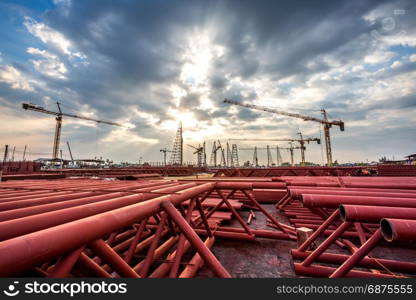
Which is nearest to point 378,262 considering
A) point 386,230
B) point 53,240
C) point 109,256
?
point 386,230

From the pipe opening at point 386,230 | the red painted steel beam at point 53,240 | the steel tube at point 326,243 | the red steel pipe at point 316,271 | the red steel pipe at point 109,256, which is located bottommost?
the red steel pipe at point 316,271

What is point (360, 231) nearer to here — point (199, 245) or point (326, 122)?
point (199, 245)

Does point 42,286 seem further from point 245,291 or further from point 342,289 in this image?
point 342,289

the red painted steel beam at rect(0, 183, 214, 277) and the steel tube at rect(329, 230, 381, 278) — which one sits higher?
the red painted steel beam at rect(0, 183, 214, 277)

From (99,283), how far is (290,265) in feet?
12.0

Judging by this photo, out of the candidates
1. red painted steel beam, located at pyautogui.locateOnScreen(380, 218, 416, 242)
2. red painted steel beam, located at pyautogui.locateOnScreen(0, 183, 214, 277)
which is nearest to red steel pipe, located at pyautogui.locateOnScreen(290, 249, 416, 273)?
red painted steel beam, located at pyautogui.locateOnScreen(380, 218, 416, 242)

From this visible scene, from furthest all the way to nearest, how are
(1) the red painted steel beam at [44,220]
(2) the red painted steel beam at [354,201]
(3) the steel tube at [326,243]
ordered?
(3) the steel tube at [326,243]
(2) the red painted steel beam at [354,201]
(1) the red painted steel beam at [44,220]

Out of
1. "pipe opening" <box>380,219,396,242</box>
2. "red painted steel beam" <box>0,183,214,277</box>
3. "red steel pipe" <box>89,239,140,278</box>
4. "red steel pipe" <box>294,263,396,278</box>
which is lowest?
"red steel pipe" <box>294,263,396,278</box>

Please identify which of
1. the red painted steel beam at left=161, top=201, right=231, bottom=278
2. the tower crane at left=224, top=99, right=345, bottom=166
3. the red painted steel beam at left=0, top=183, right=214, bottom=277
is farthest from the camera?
the tower crane at left=224, top=99, right=345, bottom=166

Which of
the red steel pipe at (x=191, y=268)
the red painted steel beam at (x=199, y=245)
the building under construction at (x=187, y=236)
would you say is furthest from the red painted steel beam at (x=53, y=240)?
the red steel pipe at (x=191, y=268)

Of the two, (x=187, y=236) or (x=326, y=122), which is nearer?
(x=187, y=236)

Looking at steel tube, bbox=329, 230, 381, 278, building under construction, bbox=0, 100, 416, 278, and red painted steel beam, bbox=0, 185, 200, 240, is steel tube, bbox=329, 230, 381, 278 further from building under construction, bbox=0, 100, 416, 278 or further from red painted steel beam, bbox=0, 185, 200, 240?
red painted steel beam, bbox=0, 185, 200, 240

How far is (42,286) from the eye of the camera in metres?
1.35

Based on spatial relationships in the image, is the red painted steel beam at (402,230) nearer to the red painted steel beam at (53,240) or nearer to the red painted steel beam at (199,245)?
the red painted steel beam at (199,245)
